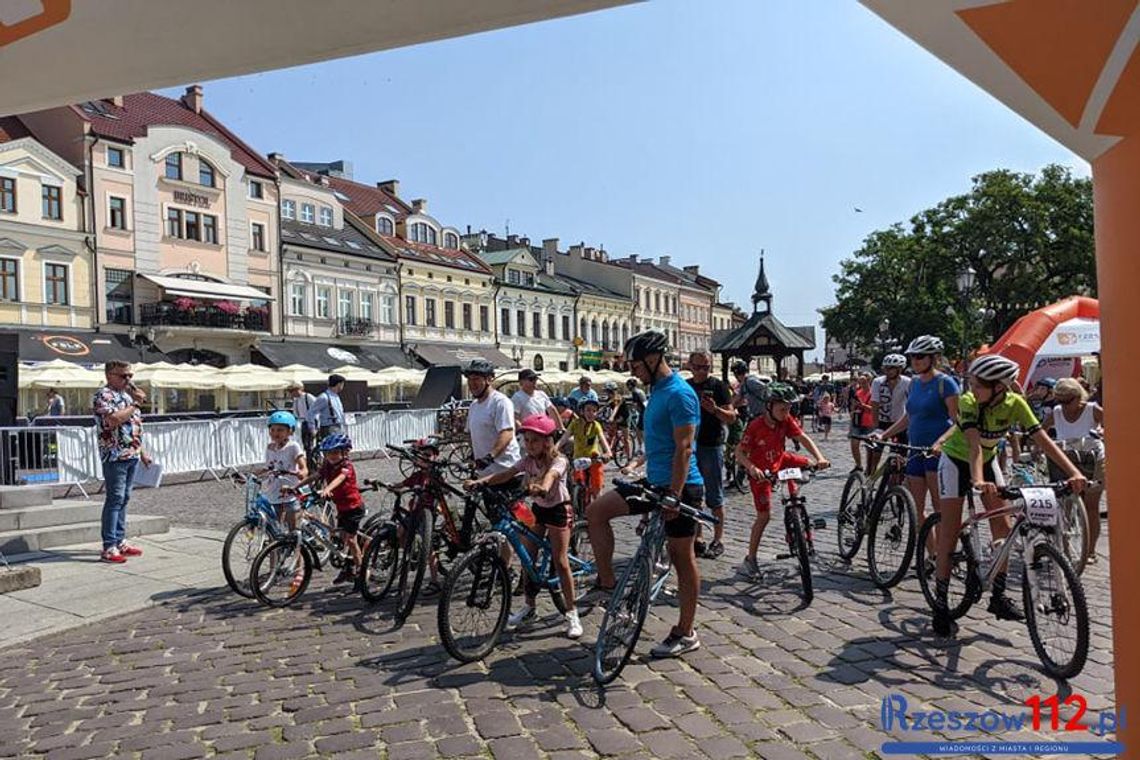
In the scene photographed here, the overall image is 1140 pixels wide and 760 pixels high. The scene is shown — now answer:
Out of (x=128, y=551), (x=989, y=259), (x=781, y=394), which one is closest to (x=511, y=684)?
(x=781, y=394)

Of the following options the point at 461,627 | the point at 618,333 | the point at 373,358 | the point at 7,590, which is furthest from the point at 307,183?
the point at 461,627

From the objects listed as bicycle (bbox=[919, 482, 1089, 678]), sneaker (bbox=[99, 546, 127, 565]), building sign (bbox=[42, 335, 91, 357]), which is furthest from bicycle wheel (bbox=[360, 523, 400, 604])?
building sign (bbox=[42, 335, 91, 357])

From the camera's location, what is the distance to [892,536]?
6637mm

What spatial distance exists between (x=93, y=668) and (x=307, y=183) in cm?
4453

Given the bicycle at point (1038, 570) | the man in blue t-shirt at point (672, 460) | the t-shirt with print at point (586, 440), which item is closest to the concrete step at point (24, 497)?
the t-shirt with print at point (586, 440)

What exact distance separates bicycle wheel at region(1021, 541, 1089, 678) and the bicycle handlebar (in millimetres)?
1808

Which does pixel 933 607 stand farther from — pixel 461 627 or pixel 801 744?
pixel 461 627

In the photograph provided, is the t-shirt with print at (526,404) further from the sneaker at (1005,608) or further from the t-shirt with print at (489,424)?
the sneaker at (1005,608)

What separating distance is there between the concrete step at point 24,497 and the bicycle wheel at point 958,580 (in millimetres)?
9669

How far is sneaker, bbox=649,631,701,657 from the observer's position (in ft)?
16.4

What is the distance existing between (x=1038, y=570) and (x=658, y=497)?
215 centimetres

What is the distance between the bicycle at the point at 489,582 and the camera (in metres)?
4.88

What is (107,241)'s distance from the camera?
35500 mm

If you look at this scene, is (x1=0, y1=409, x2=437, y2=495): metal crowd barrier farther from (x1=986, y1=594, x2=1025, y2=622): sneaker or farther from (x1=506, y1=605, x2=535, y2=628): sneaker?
(x1=986, y1=594, x2=1025, y2=622): sneaker
